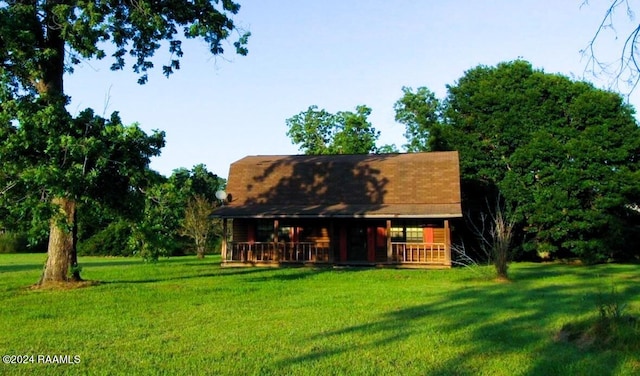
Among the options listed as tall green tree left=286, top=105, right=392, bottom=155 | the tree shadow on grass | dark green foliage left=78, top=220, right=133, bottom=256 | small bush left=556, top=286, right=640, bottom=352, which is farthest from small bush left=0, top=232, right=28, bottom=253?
small bush left=556, top=286, right=640, bottom=352

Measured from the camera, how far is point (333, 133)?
155ft

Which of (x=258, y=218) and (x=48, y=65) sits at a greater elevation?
(x=48, y=65)

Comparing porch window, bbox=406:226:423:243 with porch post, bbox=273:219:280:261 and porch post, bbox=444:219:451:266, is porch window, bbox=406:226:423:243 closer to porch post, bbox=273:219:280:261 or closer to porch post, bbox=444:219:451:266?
porch post, bbox=444:219:451:266

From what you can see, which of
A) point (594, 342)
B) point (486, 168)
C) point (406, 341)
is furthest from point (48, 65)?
point (486, 168)

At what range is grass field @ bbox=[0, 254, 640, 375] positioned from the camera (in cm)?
691

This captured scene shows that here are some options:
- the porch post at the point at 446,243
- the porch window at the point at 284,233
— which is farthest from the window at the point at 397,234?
the porch window at the point at 284,233

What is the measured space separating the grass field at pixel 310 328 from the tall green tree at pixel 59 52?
2454 mm

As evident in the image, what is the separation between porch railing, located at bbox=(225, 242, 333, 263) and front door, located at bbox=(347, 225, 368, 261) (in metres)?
1.17


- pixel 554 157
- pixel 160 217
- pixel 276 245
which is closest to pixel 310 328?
pixel 160 217

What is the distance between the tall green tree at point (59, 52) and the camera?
45.7 ft

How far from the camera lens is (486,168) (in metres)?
30.8

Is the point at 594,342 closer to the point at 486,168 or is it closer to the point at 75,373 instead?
the point at 75,373

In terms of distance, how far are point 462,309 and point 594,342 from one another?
3.93 m

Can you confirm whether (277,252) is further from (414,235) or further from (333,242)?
(414,235)
